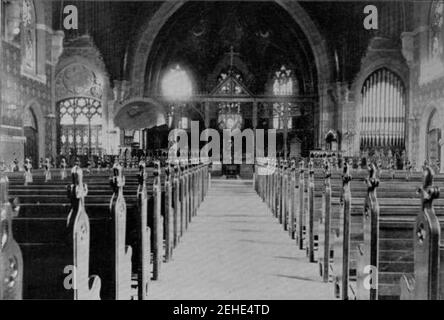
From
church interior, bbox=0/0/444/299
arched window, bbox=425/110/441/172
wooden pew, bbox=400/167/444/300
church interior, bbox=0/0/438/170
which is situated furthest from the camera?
church interior, bbox=0/0/438/170

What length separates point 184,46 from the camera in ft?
75.7

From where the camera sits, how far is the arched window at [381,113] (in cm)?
1886

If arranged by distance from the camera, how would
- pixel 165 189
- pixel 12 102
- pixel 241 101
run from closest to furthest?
1. pixel 165 189
2. pixel 12 102
3. pixel 241 101

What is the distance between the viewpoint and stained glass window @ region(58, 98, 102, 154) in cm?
1908

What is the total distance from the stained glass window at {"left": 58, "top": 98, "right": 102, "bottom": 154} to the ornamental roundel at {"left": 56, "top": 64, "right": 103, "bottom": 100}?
39 cm

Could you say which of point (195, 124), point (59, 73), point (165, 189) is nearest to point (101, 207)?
point (165, 189)

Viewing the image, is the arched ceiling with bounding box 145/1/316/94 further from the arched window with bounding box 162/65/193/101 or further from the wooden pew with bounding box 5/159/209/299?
the wooden pew with bounding box 5/159/209/299

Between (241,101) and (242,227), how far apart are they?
12486 millimetres

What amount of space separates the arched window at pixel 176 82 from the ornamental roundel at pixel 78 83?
16.0 feet

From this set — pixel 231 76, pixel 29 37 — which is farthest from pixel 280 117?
pixel 29 37

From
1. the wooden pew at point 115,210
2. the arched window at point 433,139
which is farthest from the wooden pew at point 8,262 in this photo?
the arched window at point 433,139

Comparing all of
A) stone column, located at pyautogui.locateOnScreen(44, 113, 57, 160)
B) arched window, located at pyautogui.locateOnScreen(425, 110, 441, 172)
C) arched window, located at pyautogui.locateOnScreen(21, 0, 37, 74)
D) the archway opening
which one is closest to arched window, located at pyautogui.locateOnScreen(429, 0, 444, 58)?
arched window, located at pyautogui.locateOnScreen(425, 110, 441, 172)

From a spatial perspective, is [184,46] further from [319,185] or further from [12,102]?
[319,185]

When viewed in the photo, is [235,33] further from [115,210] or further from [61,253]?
[61,253]
